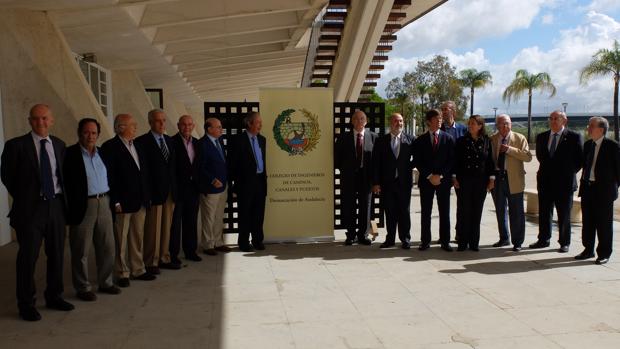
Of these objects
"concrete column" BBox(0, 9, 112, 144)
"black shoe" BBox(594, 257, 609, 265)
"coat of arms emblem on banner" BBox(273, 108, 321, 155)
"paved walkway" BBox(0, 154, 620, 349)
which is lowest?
"paved walkway" BBox(0, 154, 620, 349)

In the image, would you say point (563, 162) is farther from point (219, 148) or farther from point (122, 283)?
point (122, 283)

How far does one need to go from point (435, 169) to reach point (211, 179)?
2561 mm

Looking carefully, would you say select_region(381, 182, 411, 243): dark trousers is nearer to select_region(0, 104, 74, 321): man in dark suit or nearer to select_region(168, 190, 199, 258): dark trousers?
select_region(168, 190, 199, 258): dark trousers

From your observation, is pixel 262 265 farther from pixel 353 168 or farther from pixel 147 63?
pixel 147 63

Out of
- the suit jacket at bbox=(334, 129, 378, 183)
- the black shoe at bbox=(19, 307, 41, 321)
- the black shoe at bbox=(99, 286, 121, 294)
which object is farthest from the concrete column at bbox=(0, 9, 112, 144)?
the suit jacket at bbox=(334, 129, 378, 183)

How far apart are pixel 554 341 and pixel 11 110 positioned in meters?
6.58

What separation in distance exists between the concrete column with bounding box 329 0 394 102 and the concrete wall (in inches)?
191

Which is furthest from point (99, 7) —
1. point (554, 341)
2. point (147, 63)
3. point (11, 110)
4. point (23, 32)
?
point (554, 341)

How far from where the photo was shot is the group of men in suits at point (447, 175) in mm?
5691

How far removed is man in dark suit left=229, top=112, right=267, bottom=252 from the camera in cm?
604

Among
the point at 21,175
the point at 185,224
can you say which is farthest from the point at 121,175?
the point at 185,224

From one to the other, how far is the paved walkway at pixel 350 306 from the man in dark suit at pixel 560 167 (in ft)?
1.65

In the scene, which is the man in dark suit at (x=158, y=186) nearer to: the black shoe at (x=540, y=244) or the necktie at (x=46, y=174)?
the necktie at (x=46, y=174)

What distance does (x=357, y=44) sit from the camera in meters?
10.2
